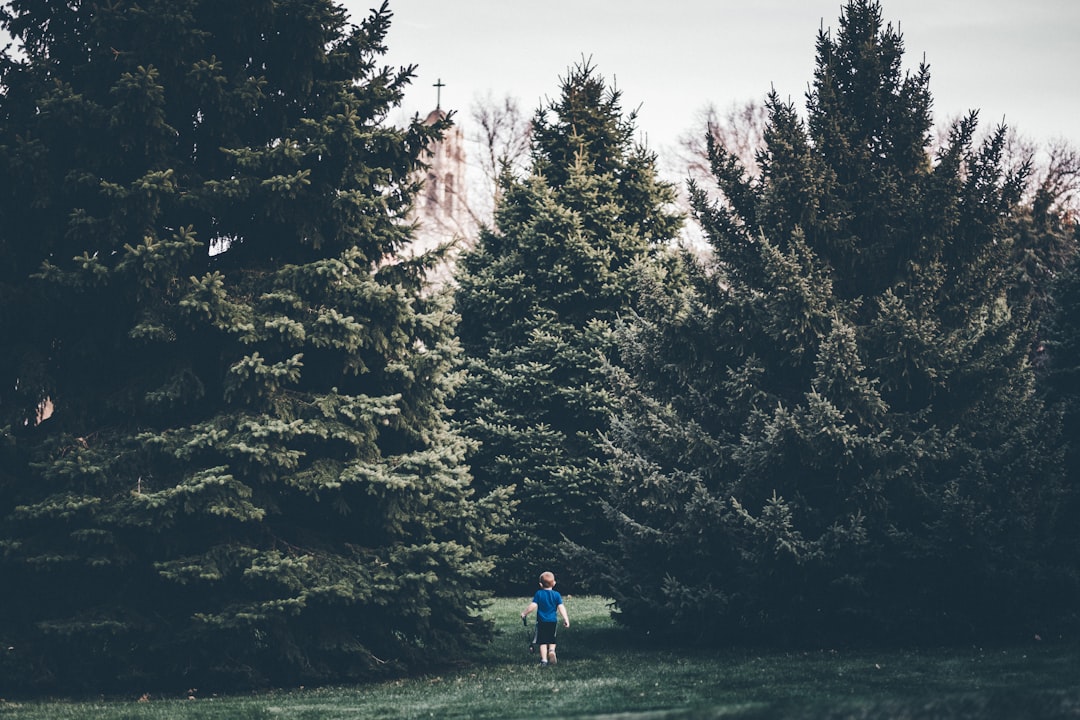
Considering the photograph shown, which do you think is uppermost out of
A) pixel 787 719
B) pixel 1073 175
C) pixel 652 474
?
pixel 1073 175

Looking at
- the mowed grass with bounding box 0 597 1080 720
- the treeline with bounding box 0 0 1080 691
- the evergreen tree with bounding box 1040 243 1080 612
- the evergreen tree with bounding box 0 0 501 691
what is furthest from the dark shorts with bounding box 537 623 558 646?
the evergreen tree with bounding box 1040 243 1080 612

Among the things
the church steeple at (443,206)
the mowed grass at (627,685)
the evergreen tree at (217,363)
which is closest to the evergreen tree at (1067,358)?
the mowed grass at (627,685)

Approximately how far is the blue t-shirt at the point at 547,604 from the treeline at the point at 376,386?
973 mm

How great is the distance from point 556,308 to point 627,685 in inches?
590

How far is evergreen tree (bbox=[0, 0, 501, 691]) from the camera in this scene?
13.3 metres

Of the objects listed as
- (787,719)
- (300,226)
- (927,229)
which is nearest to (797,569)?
(927,229)

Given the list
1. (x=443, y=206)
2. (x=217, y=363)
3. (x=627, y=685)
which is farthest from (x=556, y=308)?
(x=443, y=206)

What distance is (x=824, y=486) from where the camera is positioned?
1653 centimetres

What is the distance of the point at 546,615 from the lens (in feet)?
50.8

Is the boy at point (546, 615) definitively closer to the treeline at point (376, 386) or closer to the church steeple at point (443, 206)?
the treeline at point (376, 386)

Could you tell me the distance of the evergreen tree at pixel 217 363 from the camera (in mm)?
13320

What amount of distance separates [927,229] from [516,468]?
38.2 feet

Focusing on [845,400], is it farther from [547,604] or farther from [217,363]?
[217,363]

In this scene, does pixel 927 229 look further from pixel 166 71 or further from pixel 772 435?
pixel 166 71
